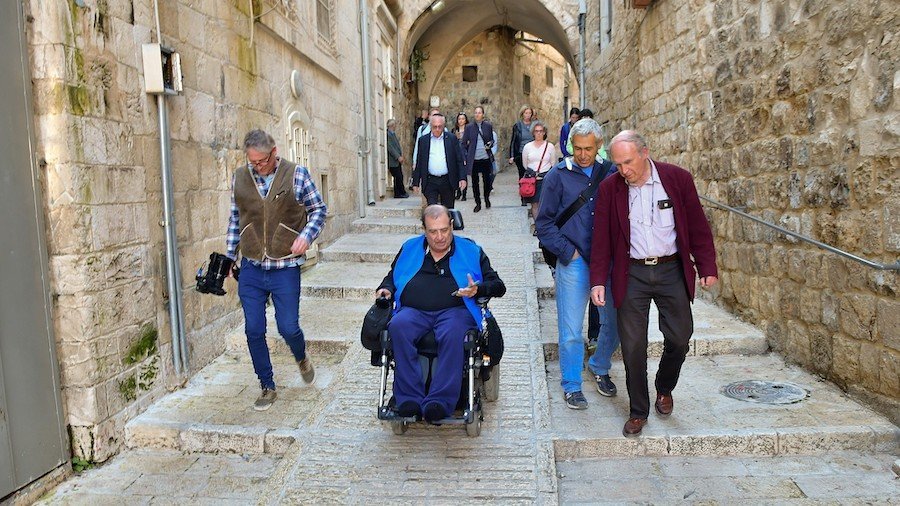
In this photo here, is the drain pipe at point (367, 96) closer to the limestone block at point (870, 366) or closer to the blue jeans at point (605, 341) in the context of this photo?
the blue jeans at point (605, 341)

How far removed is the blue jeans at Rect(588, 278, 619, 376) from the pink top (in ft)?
14.1

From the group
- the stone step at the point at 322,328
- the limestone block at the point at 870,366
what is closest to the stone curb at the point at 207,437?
the stone step at the point at 322,328

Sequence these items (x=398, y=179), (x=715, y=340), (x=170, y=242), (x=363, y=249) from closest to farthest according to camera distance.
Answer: (x=170, y=242) → (x=715, y=340) → (x=363, y=249) → (x=398, y=179)

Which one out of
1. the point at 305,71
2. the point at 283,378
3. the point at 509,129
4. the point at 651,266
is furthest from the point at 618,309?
the point at 509,129

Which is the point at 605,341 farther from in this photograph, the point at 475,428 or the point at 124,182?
the point at 124,182

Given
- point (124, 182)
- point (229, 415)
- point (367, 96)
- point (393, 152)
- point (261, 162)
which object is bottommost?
point (229, 415)

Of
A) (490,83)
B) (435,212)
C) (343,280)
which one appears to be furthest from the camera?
(490,83)

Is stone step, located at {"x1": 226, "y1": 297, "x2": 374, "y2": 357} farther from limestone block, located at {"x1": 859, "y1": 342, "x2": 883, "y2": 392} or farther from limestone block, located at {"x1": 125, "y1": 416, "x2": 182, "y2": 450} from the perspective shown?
limestone block, located at {"x1": 859, "y1": 342, "x2": 883, "y2": 392}

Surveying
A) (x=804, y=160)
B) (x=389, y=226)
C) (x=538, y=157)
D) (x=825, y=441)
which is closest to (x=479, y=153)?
(x=389, y=226)

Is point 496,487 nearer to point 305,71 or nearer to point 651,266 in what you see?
point 651,266

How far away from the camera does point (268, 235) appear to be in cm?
426

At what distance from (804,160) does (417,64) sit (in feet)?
50.0

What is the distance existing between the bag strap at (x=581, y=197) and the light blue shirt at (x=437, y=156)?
426cm

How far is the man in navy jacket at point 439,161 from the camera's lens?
8344mm
